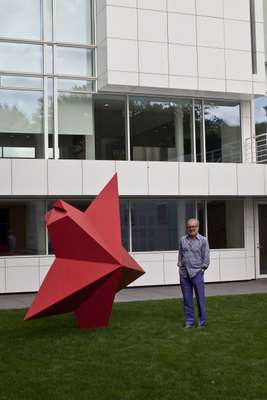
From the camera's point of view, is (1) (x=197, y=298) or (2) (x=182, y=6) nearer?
(1) (x=197, y=298)

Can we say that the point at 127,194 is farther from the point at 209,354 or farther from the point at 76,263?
the point at 209,354

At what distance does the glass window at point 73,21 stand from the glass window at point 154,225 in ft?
17.2

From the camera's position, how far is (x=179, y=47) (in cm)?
1783

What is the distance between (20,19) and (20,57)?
45.2 inches

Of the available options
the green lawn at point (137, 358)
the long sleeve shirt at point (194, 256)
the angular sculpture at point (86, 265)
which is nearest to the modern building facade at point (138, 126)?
the green lawn at point (137, 358)

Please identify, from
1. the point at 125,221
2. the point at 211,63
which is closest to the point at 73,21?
the point at 211,63

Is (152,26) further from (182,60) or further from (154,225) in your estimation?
(154,225)

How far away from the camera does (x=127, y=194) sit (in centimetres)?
1670

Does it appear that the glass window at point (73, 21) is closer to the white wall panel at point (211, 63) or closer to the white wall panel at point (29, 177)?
the white wall panel at point (211, 63)

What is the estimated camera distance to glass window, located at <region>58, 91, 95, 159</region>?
17.3 metres

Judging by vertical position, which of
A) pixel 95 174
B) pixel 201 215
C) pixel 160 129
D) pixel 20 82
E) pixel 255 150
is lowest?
pixel 201 215

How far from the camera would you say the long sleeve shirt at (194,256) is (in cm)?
985

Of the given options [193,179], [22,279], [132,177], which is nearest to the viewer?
[22,279]

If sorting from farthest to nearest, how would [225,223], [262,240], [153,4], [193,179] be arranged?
[262,240]
[225,223]
[153,4]
[193,179]
